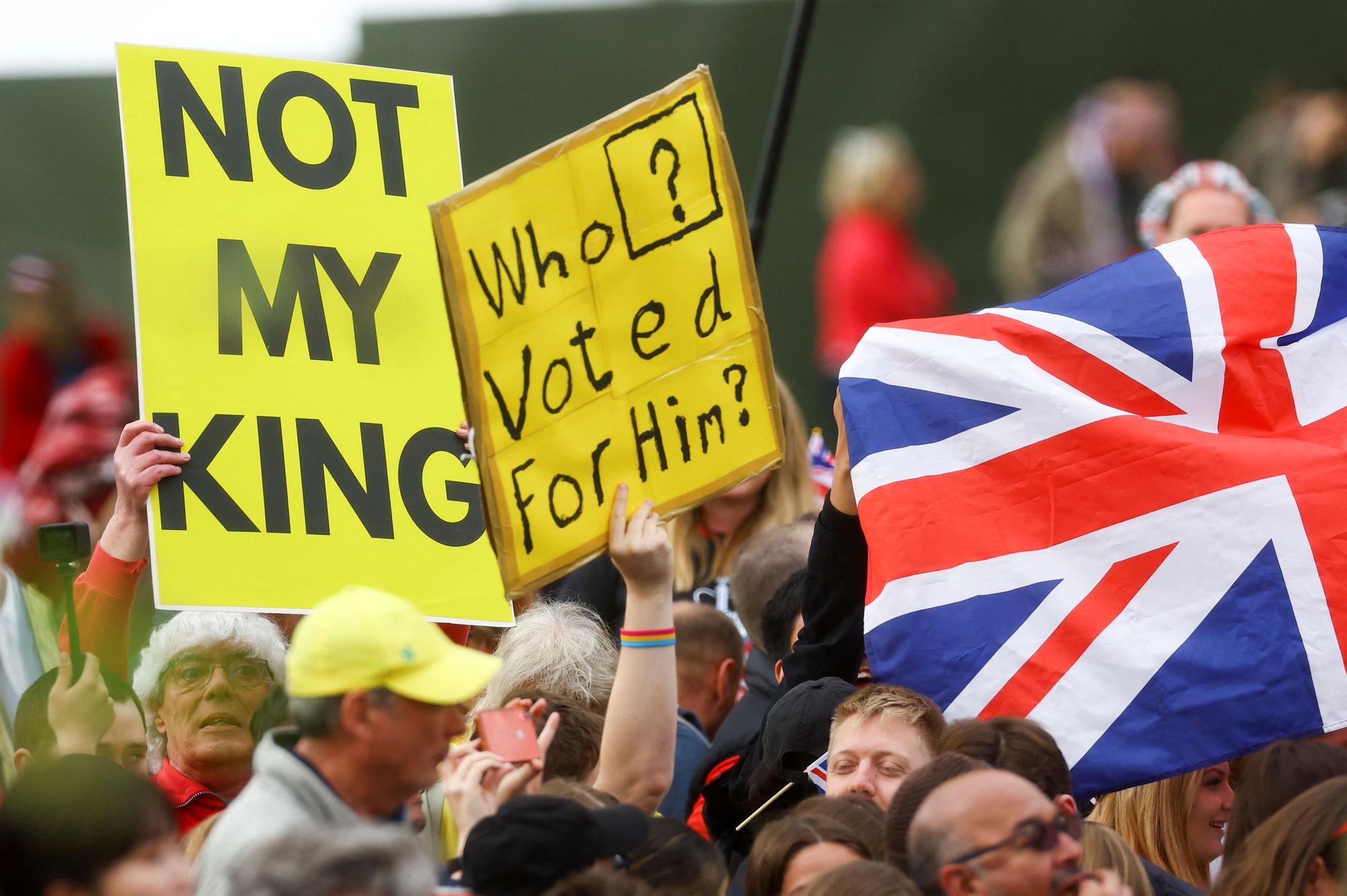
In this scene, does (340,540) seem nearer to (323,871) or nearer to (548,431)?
(548,431)

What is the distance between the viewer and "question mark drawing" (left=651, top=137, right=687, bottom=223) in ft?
12.8

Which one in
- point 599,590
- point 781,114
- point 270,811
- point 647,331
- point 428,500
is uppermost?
point 781,114

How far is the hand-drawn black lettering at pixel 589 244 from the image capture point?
3877mm

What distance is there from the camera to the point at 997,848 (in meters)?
2.90

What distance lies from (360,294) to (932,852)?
6.60 feet

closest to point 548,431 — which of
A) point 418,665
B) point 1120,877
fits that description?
point 418,665

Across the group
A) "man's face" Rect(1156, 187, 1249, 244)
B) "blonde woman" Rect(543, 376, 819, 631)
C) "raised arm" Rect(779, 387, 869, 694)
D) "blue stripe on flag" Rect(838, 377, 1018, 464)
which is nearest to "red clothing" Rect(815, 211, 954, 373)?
"man's face" Rect(1156, 187, 1249, 244)

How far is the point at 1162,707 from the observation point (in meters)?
4.02

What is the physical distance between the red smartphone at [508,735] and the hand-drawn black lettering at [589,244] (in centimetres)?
102

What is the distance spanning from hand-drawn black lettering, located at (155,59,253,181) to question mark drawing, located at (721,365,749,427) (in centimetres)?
121

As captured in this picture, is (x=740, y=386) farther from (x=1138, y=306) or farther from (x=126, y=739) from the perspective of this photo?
(x=126, y=739)

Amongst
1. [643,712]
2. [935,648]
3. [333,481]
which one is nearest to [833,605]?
[935,648]

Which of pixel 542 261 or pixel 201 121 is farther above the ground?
pixel 201 121

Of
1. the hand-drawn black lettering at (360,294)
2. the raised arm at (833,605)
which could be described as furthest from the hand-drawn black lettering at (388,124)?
the raised arm at (833,605)
